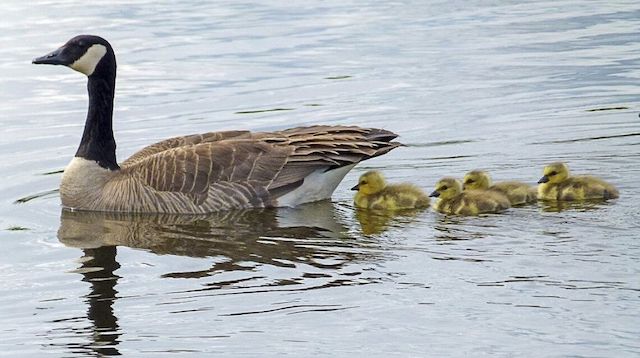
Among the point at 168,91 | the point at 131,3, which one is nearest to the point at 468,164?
the point at 168,91

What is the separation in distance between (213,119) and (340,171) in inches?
153

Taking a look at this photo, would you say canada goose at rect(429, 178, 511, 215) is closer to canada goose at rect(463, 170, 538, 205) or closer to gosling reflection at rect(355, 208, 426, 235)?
canada goose at rect(463, 170, 538, 205)

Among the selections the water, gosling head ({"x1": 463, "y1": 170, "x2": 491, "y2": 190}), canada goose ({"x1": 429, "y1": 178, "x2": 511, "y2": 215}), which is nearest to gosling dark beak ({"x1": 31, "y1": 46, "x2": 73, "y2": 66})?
the water

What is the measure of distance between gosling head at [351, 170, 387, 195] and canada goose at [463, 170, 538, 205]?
74 cm

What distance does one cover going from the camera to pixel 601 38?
1984 cm

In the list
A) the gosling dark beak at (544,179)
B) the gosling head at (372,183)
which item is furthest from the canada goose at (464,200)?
the gosling head at (372,183)

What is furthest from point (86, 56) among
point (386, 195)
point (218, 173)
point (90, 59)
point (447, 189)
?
point (447, 189)

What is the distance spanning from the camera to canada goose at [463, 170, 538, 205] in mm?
12109

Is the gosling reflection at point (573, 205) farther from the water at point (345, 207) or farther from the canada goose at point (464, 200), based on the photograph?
the canada goose at point (464, 200)

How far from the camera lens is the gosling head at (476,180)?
40.9 feet

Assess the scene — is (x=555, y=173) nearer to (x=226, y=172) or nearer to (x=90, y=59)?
(x=226, y=172)

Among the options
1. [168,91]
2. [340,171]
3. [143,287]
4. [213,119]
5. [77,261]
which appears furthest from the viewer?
[168,91]

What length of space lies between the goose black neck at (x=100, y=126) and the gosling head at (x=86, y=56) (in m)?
0.05

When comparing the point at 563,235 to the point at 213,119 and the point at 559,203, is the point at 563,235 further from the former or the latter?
the point at 213,119
